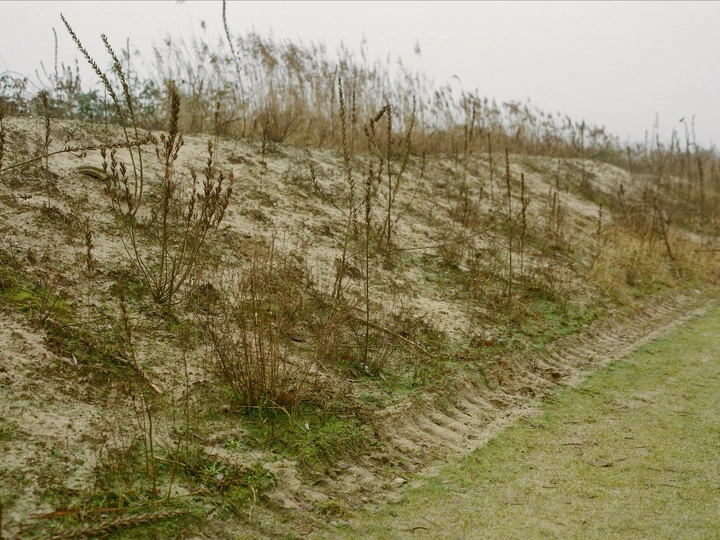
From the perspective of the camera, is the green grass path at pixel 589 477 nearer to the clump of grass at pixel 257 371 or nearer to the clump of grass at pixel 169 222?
the clump of grass at pixel 257 371

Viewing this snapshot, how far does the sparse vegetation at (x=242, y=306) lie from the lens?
2531 mm

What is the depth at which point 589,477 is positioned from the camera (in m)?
3.01

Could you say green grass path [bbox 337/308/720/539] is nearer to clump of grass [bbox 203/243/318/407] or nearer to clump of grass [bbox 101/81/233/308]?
clump of grass [bbox 203/243/318/407]

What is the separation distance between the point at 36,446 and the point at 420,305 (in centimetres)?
321

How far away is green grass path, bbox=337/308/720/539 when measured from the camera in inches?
101

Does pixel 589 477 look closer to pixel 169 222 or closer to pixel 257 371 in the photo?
pixel 257 371

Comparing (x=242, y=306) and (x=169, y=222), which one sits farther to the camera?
(x=169, y=222)

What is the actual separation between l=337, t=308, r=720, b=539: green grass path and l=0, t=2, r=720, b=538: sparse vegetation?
0.80 ft

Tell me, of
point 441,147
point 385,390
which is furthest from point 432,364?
point 441,147

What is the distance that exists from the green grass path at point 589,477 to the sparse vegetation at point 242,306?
0.80 feet

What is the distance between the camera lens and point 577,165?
12.3 metres

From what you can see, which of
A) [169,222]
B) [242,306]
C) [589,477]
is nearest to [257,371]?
[242,306]

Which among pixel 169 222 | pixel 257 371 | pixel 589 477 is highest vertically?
pixel 169 222

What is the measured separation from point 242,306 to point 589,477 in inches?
78.2
